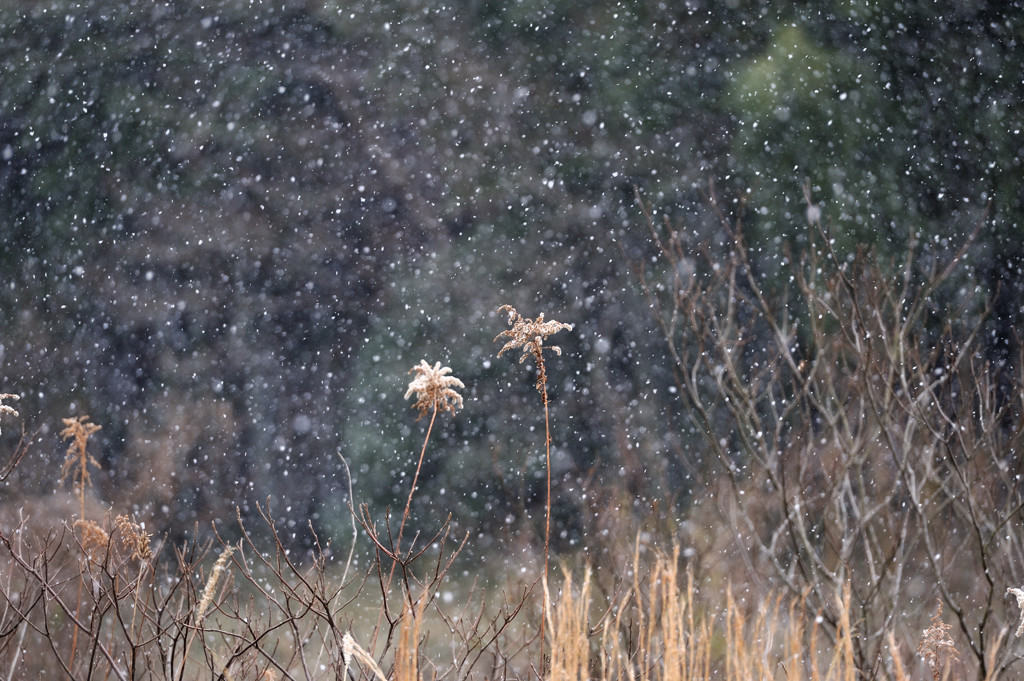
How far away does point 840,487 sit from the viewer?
121 inches

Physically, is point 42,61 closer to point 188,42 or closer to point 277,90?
point 188,42

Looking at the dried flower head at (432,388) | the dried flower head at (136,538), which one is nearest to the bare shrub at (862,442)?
the dried flower head at (432,388)

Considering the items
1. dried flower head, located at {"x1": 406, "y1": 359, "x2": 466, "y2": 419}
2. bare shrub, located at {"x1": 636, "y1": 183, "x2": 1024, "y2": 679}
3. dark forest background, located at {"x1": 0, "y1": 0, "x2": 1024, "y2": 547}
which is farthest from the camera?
dark forest background, located at {"x1": 0, "y1": 0, "x2": 1024, "y2": 547}

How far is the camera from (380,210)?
9977 mm

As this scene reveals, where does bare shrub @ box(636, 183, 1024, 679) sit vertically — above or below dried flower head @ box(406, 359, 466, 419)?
below

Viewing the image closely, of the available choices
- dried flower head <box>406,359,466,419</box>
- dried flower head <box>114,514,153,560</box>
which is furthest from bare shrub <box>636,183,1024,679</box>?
dried flower head <box>114,514,153,560</box>

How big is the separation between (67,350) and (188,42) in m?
3.89

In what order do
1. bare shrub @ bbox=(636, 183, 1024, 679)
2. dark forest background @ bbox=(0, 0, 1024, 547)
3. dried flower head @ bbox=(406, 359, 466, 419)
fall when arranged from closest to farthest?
dried flower head @ bbox=(406, 359, 466, 419) → bare shrub @ bbox=(636, 183, 1024, 679) → dark forest background @ bbox=(0, 0, 1024, 547)

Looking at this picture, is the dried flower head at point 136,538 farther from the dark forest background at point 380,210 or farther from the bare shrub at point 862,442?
the dark forest background at point 380,210

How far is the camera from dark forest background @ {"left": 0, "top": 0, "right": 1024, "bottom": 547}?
8.58 m

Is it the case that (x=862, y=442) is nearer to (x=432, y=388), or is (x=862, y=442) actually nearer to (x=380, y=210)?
(x=432, y=388)

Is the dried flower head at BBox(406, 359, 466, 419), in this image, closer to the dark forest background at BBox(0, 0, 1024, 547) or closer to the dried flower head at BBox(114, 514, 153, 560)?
the dried flower head at BBox(114, 514, 153, 560)

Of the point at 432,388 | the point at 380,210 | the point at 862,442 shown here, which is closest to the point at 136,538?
the point at 432,388

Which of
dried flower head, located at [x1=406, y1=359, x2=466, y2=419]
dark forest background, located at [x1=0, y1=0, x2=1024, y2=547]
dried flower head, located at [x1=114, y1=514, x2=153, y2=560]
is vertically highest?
dried flower head, located at [x1=406, y1=359, x2=466, y2=419]
